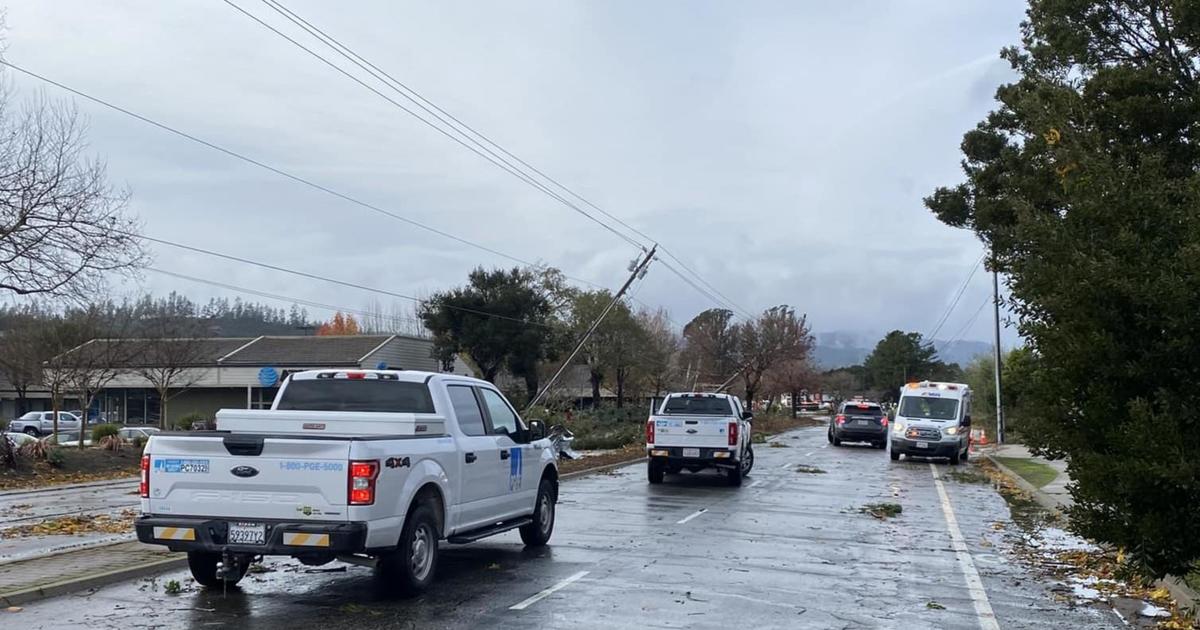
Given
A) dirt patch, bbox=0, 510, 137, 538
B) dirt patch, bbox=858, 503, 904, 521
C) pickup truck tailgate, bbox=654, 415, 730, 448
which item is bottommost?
dirt patch, bbox=858, 503, 904, 521

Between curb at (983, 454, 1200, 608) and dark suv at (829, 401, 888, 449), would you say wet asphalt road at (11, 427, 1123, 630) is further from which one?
dark suv at (829, 401, 888, 449)

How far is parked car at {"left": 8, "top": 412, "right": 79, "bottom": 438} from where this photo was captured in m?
45.4

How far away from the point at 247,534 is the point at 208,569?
1.43 m

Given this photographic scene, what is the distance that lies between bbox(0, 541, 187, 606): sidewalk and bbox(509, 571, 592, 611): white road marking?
12.8 feet

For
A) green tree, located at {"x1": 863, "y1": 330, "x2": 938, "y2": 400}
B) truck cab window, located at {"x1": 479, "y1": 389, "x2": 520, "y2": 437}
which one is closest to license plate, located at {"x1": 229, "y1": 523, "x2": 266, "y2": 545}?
truck cab window, located at {"x1": 479, "y1": 389, "x2": 520, "y2": 437}

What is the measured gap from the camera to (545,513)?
42.7 ft

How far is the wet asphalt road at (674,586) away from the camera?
869cm

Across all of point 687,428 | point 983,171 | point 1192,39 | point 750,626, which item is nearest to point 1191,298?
point 750,626

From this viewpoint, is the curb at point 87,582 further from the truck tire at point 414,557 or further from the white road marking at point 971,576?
the white road marking at point 971,576

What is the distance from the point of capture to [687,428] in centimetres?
2194

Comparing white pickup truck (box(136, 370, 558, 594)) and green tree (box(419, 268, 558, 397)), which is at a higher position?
green tree (box(419, 268, 558, 397))

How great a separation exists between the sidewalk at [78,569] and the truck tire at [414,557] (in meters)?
2.64

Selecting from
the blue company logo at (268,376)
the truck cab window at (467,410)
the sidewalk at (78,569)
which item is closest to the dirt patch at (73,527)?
the sidewalk at (78,569)

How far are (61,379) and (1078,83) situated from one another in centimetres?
2792
